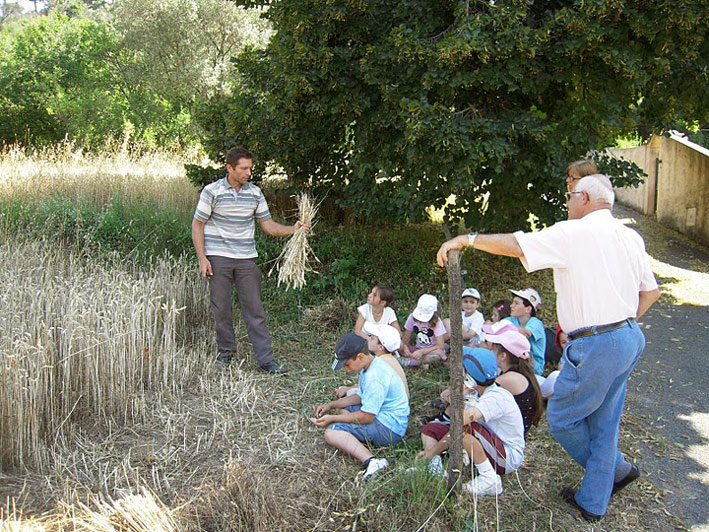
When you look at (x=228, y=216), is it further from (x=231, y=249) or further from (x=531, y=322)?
(x=531, y=322)

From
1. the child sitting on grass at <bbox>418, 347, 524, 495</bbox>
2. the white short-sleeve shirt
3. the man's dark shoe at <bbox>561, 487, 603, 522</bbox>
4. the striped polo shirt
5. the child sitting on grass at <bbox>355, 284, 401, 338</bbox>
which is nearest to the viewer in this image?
the white short-sleeve shirt

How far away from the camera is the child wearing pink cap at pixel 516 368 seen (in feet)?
13.9

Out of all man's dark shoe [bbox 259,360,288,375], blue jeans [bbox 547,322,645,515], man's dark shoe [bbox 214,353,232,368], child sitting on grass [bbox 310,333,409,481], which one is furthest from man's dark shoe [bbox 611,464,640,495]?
man's dark shoe [bbox 214,353,232,368]

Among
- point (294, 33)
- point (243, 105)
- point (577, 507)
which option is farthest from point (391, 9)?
point (577, 507)

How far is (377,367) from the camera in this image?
441cm

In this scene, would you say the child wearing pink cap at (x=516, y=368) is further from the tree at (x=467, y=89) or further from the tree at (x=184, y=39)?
the tree at (x=184, y=39)

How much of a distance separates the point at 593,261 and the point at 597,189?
0.43 m

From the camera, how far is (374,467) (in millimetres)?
4074

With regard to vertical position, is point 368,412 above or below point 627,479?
above

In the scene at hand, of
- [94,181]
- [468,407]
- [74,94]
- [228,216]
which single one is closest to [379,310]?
[228,216]

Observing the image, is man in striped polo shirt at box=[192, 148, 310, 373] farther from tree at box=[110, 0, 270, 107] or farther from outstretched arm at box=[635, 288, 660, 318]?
tree at box=[110, 0, 270, 107]

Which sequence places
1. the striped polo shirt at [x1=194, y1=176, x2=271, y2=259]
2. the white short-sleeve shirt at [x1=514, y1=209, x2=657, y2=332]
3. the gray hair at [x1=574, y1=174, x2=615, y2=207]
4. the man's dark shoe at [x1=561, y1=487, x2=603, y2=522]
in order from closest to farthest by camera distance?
the white short-sleeve shirt at [x1=514, y1=209, x2=657, y2=332], the gray hair at [x1=574, y1=174, x2=615, y2=207], the man's dark shoe at [x1=561, y1=487, x2=603, y2=522], the striped polo shirt at [x1=194, y1=176, x2=271, y2=259]

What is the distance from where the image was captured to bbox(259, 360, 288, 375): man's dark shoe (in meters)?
5.91

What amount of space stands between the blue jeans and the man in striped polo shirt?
2818mm
